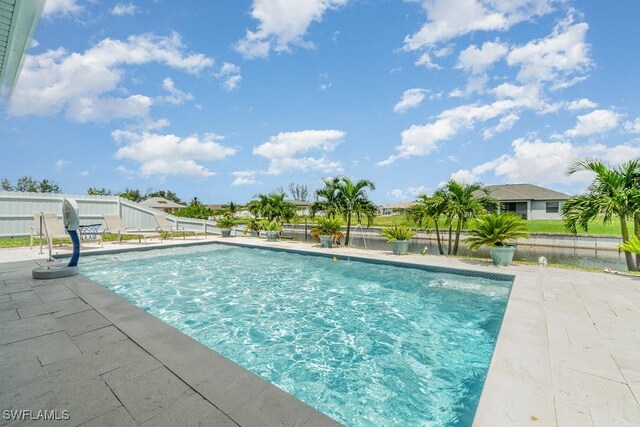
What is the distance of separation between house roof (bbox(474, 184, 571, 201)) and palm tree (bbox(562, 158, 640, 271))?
24775 mm

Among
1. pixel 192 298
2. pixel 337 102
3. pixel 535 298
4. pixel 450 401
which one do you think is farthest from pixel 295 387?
pixel 337 102

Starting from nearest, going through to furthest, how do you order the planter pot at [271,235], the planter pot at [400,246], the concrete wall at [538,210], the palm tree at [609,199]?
the palm tree at [609,199] → the planter pot at [400,246] → the planter pot at [271,235] → the concrete wall at [538,210]

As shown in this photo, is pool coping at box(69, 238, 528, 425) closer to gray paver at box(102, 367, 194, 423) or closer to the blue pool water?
the blue pool water

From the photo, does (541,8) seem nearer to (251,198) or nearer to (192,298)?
(192,298)

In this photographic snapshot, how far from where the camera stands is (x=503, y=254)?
24.7 feet

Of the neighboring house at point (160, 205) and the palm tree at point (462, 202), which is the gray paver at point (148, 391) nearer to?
the palm tree at point (462, 202)

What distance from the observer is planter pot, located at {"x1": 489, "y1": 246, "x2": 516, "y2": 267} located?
748 centimetres

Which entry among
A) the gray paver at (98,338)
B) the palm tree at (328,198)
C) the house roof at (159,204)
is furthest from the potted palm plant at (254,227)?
the house roof at (159,204)

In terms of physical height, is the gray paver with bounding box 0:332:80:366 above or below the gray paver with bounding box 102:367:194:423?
below

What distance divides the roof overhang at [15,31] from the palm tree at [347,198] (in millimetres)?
10326

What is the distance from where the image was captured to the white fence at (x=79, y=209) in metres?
12.7

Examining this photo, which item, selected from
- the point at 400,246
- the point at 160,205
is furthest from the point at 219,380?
the point at 160,205

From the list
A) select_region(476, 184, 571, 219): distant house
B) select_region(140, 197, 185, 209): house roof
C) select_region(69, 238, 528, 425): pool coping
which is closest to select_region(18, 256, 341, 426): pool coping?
select_region(69, 238, 528, 425): pool coping

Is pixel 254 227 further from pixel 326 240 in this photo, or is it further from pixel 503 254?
pixel 503 254
